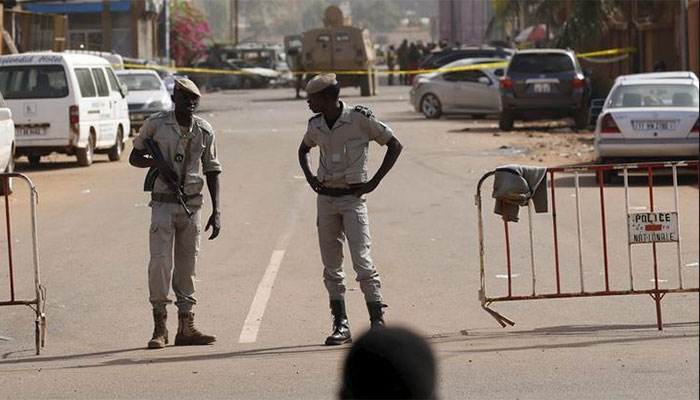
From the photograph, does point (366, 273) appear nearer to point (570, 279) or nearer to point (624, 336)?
point (624, 336)

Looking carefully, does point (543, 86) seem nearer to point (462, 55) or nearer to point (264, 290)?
point (462, 55)

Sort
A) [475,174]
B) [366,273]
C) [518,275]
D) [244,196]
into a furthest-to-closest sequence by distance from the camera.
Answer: [475,174]
[244,196]
[518,275]
[366,273]

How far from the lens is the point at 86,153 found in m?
22.5

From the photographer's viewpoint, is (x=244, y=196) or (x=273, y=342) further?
(x=244, y=196)

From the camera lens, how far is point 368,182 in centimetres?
830

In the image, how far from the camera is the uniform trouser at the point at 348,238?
27.1 feet

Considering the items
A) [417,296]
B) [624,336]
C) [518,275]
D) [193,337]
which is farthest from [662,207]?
[193,337]

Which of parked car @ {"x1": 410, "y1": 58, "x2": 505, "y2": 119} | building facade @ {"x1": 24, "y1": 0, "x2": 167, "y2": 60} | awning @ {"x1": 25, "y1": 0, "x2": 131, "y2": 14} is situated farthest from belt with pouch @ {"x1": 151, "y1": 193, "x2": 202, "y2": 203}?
building facade @ {"x1": 24, "y1": 0, "x2": 167, "y2": 60}

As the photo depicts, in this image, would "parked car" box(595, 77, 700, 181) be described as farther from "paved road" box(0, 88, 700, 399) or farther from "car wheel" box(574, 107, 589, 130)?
"car wheel" box(574, 107, 589, 130)

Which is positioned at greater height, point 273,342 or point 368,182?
point 368,182

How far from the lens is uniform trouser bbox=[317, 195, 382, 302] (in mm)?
8266

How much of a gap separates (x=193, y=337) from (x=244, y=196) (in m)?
9.27

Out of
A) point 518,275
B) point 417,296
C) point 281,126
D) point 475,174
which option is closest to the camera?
point 417,296

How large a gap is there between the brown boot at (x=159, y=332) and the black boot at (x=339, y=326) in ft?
3.51
